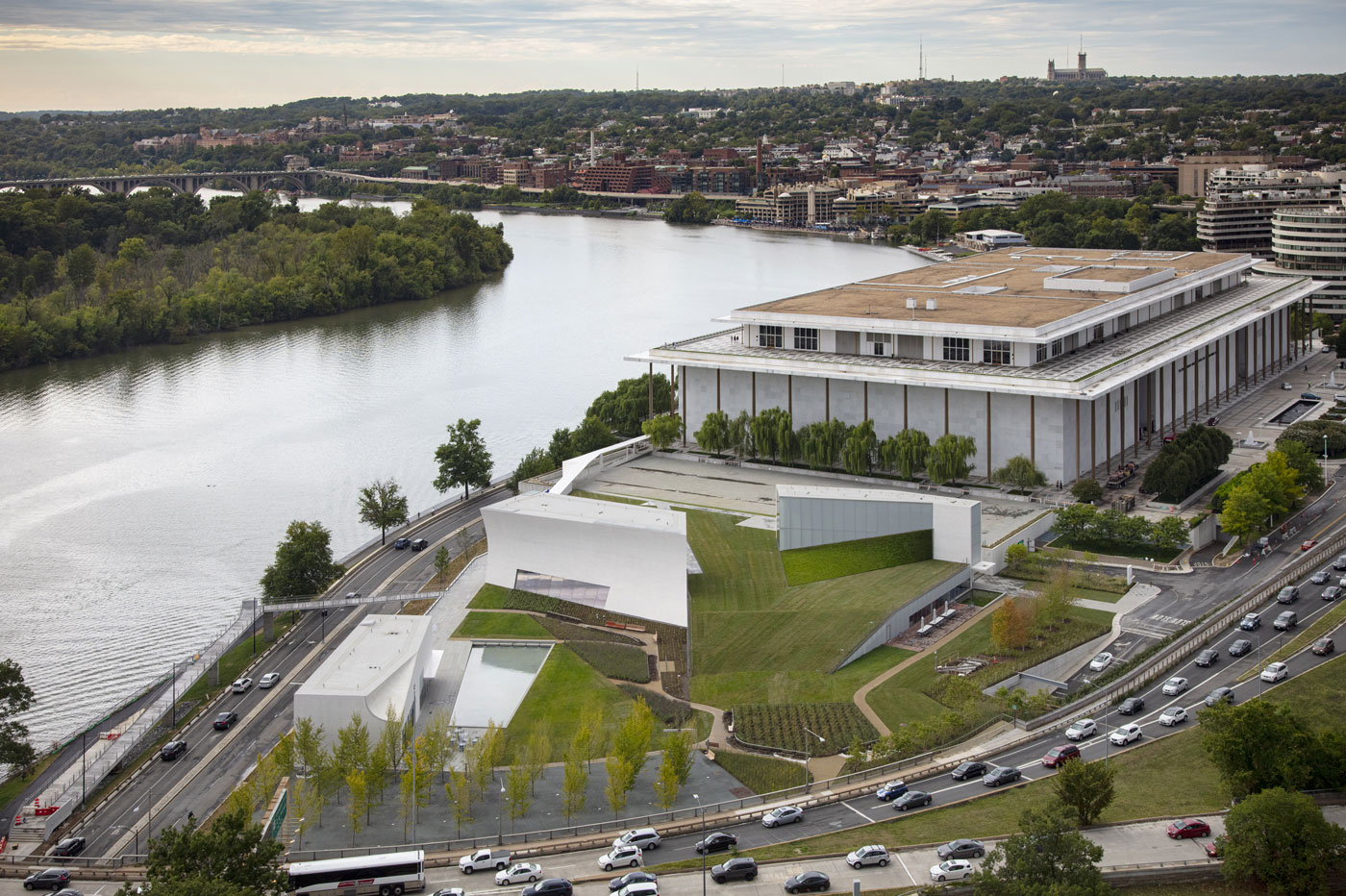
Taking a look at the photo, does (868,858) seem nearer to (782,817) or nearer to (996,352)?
(782,817)

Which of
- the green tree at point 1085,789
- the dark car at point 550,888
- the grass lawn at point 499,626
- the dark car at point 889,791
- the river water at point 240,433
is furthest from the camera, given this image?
the river water at point 240,433

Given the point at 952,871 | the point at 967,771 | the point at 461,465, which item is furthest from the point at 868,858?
the point at 461,465

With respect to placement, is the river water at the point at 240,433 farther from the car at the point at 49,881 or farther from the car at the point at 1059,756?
the car at the point at 1059,756

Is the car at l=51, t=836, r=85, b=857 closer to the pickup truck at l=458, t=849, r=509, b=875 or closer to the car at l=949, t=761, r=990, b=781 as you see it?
the pickup truck at l=458, t=849, r=509, b=875

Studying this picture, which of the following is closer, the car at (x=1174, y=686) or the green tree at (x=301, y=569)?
the car at (x=1174, y=686)

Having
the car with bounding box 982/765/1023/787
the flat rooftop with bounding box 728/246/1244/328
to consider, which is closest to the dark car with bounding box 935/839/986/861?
the car with bounding box 982/765/1023/787

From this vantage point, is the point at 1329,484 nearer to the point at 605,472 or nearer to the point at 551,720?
the point at 605,472

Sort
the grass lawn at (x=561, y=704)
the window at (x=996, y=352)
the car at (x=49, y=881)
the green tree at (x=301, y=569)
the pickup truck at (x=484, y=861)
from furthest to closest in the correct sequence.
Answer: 1. the window at (x=996, y=352)
2. the green tree at (x=301, y=569)
3. the grass lawn at (x=561, y=704)
4. the car at (x=49, y=881)
5. the pickup truck at (x=484, y=861)

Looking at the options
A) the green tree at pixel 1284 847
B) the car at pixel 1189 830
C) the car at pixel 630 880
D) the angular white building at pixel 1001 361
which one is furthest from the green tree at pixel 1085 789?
the angular white building at pixel 1001 361
